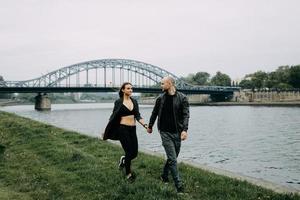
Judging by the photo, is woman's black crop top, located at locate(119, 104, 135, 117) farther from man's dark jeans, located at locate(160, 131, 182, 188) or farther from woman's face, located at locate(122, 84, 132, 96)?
man's dark jeans, located at locate(160, 131, 182, 188)

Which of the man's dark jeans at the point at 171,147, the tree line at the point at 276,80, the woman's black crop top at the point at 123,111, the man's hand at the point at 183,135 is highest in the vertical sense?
the tree line at the point at 276,80

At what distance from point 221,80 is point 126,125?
17322 centimetres

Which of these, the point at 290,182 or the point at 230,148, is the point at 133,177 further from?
the point at 230,148

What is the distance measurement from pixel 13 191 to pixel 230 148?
16.5 meters

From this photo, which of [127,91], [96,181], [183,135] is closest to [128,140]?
[127,91]

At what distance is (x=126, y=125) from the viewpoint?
379 inches

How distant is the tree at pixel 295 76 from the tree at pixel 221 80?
40.9 meters

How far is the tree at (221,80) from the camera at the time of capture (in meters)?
178

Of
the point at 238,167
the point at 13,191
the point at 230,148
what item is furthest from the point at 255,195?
the point at 230,148

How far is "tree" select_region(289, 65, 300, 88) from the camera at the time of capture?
134 meters

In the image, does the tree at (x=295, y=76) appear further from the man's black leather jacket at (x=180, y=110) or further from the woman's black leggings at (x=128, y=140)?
the man's black leather jacket at (x=180, y=110)

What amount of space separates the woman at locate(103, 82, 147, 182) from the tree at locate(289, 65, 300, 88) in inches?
5183

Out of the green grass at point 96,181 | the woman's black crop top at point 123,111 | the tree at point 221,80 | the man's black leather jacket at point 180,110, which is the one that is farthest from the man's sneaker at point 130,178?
the tree at point 221,80

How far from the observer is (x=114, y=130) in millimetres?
9719
